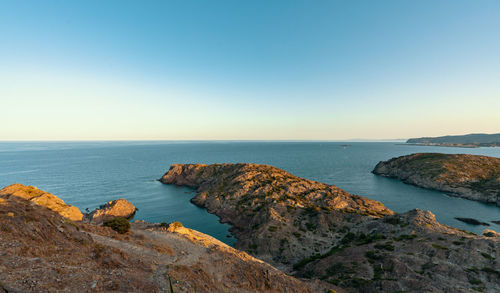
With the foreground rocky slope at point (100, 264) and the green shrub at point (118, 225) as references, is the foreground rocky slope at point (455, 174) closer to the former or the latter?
the foreground rocky slope at point (100, 264)

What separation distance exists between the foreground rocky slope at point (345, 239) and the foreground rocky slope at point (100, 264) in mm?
10851

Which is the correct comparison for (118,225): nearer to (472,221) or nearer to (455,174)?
(472,221)

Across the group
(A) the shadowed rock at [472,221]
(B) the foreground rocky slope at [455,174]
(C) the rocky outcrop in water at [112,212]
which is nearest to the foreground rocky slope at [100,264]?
(C) the rocky outcrop in water at [112,212]

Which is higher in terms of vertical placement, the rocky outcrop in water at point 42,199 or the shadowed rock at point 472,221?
the rocky outcrop in water at point 42,199

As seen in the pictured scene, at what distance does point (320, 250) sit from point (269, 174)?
1947 inches

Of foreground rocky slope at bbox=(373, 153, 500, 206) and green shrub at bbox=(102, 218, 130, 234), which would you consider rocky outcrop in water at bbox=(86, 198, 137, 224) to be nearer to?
green shrub at bbox=(102, 218, 130, 234)

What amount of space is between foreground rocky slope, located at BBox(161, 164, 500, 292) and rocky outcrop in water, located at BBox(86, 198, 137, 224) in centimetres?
2744

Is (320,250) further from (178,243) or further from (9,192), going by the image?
(9,192)

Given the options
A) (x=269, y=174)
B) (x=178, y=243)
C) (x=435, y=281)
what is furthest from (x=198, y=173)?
(x=435, y=281)

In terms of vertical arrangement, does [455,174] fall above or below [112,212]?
above

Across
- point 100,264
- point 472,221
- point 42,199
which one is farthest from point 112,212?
point 472,221

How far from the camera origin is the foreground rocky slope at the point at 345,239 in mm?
27031

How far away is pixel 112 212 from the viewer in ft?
210

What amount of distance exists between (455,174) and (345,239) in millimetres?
113592
